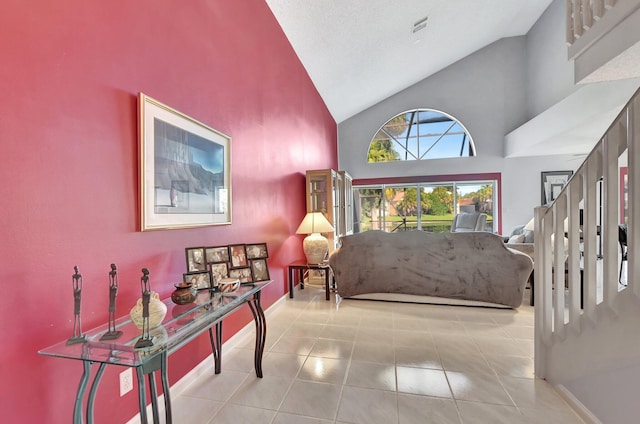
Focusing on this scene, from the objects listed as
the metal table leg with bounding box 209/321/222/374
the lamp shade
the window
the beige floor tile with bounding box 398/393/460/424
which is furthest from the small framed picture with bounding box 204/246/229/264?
the window

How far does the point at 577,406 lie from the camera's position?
1564 mm

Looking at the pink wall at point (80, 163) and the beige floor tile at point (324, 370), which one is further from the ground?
the pink wall at point (80, 163)

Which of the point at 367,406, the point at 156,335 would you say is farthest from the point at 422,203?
the point at 156,335

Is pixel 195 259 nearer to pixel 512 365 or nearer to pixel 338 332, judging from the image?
pixel 338 332

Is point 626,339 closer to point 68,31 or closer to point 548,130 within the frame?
point 68,31

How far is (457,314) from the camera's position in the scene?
9.93 feet

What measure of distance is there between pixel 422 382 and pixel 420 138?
6.41 m

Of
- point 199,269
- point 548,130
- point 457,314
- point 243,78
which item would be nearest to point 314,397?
point 199,269

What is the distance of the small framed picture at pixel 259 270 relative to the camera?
7.19ft

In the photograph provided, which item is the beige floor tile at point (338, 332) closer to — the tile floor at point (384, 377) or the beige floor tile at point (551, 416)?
the tile floor at point (384, 377)

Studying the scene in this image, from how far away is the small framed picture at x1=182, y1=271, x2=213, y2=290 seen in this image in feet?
5.85

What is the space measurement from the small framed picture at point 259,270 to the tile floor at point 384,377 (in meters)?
0.63

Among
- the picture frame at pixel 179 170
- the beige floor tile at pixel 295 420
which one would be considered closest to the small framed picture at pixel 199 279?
the picture frame at pixel 179 170

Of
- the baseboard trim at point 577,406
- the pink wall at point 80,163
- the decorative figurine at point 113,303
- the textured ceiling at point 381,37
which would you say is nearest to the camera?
the pink wall at point 80,163
